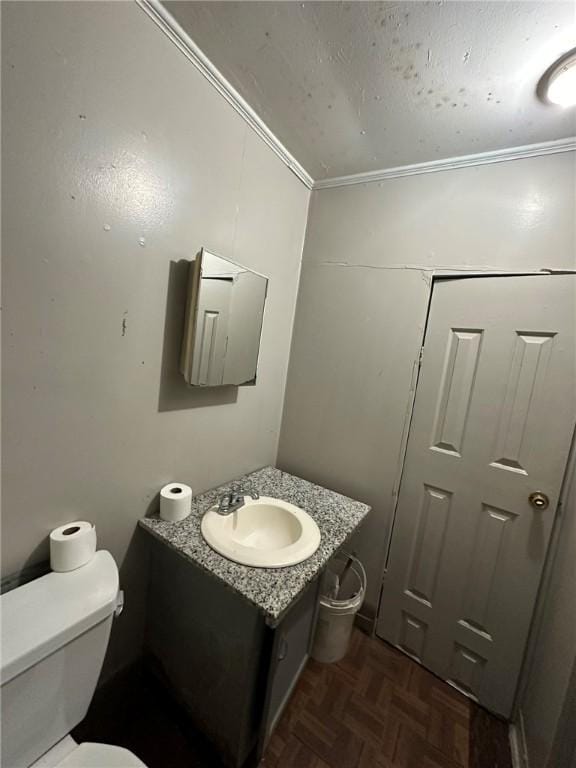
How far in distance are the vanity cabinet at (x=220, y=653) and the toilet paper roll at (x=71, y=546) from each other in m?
0.24

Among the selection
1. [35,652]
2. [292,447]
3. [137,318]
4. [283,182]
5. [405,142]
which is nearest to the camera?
[35,652]

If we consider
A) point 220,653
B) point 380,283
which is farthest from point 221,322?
point 220,653

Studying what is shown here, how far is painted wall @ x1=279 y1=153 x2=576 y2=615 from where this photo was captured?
1140mm

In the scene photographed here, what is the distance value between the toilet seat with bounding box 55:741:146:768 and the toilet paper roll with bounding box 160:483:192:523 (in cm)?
53

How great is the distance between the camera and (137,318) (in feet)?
3.06

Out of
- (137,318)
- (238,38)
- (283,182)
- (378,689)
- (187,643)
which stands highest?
(238,38)

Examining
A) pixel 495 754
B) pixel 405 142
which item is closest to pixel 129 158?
pixel 405 142

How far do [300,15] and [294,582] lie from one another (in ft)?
5.14

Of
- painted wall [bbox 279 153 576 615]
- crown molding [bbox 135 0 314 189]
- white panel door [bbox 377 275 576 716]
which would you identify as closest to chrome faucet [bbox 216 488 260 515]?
painted wall [bbox 279 153 576 615]

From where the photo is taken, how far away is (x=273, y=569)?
88 centimetres

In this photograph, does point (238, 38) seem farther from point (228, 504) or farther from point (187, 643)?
point (187, 643)

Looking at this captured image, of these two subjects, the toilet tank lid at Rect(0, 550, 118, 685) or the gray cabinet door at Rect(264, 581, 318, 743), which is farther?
the gray cabinet door at Rect(264, 581, 318, 743)

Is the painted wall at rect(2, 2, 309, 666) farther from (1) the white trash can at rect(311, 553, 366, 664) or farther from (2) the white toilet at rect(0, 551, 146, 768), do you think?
(1) the white trash can at rect(311, 553, 366, 664)

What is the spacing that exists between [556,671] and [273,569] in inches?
39.4
